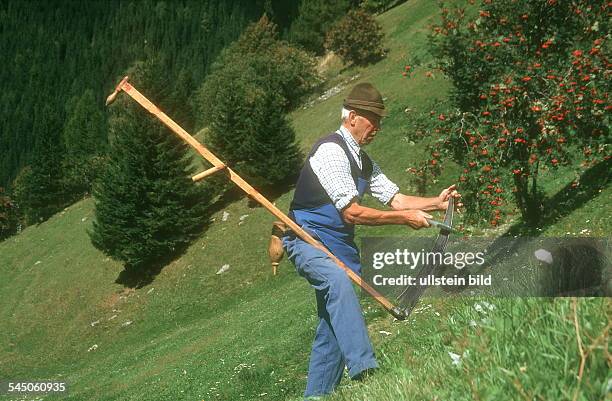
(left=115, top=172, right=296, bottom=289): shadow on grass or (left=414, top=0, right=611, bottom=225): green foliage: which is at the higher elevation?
(left=414, top=0, right=611, bottom=225): green foliage

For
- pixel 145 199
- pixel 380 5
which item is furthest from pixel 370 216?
pixel 380 5

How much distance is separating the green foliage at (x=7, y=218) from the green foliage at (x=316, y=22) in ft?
146

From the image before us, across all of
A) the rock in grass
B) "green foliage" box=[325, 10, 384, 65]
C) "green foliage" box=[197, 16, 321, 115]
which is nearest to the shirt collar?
the rock in grass

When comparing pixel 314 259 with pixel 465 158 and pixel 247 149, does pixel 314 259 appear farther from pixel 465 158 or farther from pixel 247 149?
pixel 247 149

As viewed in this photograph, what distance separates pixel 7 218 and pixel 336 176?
89.8m

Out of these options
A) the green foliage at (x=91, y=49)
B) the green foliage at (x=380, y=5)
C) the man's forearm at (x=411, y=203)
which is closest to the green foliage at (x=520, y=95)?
the man's forearm at (x=411, y=203)

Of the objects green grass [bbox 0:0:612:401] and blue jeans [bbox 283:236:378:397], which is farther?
blue jeans [bbox 283:236:378:397]

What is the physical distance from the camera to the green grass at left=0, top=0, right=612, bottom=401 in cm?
272

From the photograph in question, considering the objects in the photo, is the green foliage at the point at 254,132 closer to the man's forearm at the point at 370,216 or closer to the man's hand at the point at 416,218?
the man's forearm at the point at 370,216

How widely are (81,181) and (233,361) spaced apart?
62.4 meters

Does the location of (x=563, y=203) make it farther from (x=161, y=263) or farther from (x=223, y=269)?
(x=161, y=263)

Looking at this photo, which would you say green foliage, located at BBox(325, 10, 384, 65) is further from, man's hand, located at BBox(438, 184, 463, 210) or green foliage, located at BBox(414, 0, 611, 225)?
man's hand, located at BBox(438, 184, 463, 210)

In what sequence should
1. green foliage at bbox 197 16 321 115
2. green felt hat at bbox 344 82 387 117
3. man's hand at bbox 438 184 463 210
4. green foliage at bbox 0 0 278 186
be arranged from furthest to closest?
green foliage at bbox 0 0 278 186, green foliage at bbox 197 16 321 115, man's hand at bbox 438 184 463 210, green felt hat at bbox 344 82 387 117

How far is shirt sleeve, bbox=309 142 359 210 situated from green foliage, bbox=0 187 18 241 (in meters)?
85.8
